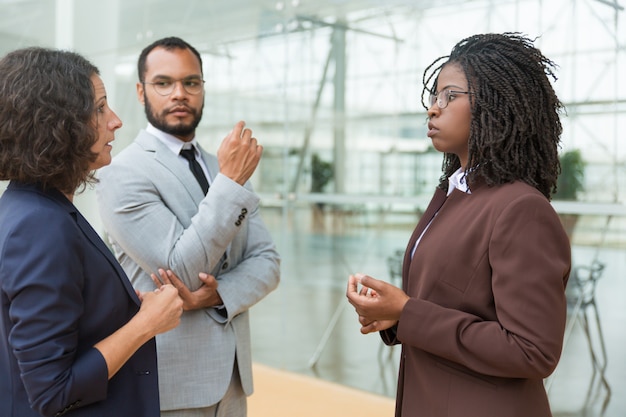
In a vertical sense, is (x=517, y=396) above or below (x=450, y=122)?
below

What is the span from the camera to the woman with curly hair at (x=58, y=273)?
4.14 ft

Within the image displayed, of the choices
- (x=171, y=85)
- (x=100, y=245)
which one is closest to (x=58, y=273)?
(x=100, y=245)

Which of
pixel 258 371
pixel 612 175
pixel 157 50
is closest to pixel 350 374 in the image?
pixel 258 371

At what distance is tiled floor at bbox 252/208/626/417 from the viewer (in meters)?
4.74

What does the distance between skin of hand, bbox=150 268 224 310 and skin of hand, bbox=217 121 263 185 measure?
311 millimetres

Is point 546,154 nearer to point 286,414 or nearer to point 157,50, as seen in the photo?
point 157,50

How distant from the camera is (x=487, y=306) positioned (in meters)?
1.42

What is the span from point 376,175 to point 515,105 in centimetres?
344

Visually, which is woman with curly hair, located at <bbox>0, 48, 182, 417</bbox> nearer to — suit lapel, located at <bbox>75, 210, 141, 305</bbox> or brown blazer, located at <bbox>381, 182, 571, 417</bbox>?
suit lapel, located at <bbox>75, 210, 141, 305</bbox>

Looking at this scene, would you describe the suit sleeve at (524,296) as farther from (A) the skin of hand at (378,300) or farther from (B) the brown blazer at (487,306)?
(A) the skin of hand at (378,300)

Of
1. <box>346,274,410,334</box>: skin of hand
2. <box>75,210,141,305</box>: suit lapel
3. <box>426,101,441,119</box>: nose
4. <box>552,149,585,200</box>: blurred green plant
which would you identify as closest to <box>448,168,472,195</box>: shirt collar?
<box>426,101,441,119</box>: nose

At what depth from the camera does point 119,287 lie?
1447mm

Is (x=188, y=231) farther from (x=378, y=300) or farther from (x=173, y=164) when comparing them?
(x=378, y=300)

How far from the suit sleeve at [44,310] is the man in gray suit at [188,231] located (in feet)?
2.04
